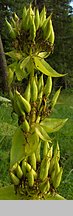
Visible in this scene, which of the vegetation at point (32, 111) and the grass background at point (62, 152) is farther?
the grass background at point (62, 152)

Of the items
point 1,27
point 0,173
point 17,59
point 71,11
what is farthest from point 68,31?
point 17,59

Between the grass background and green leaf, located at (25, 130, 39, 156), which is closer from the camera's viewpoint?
green leaf, located at (25, 130, 39, 156)

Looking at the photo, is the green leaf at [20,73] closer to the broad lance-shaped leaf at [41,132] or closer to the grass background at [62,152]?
the broad lance-shaped leaf at [41,132]

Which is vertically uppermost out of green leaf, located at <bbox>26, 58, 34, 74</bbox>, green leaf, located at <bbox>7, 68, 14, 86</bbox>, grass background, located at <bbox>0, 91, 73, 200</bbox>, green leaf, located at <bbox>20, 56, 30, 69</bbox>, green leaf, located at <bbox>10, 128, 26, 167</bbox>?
green leaf, located at <bbox>20, 56, 30, 69</bbox>

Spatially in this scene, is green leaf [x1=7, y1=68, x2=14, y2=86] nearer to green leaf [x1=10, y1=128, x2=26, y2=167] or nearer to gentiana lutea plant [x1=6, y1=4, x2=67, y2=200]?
gentiana lutea plant [x1=6, y1=4, x2=67, y2=200]

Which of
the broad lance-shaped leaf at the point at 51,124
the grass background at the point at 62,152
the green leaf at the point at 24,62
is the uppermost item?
the green leaf at the point at 24,62

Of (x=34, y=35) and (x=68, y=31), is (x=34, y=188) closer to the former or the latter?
Answer: (x=34, y=35)

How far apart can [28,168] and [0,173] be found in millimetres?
2589

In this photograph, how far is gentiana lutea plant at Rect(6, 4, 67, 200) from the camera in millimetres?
951

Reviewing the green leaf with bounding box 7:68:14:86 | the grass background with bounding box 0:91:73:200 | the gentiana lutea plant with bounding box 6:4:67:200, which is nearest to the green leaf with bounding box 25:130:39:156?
the gentiana lutea plant with bounding box 6:4:67:200

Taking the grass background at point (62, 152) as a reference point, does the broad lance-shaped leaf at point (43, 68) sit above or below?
above

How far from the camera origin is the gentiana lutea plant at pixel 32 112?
0.95m

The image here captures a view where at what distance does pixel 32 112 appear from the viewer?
3.16ft

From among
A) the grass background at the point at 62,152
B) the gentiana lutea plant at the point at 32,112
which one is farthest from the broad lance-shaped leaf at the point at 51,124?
the grass background at the point at 62,152
